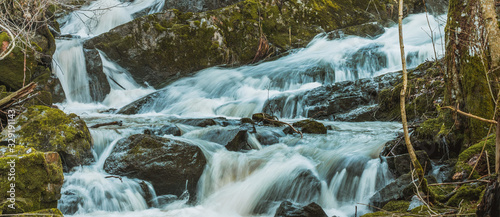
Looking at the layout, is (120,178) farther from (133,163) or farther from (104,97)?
(104,97)

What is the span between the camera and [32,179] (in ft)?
12.5

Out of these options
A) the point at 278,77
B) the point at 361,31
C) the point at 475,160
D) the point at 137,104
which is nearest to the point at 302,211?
the point at 475,160

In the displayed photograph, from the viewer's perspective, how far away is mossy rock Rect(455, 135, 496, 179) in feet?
12.1

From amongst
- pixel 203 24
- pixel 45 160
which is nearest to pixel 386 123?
A: pixel 45 160

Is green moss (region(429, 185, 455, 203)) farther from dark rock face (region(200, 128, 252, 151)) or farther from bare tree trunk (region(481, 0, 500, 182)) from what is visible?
dark rock face (region(200, 128, 252, 151))

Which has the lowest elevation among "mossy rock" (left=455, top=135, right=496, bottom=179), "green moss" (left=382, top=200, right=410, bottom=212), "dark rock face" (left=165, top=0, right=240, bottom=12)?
"green moss" (left=382, top=200, right=410, bottom=212)

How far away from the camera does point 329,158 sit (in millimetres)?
6316

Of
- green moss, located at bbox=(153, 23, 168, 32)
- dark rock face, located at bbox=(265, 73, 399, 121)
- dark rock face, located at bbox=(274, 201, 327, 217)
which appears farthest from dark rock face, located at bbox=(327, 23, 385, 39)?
dark rock face, located at bbox=(274, 201, 327, 217)

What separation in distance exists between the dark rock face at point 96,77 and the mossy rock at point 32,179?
8.85 m

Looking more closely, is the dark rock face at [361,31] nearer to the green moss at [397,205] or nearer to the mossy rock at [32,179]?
the green moss at [397,205]

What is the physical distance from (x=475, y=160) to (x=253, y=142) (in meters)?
4.11

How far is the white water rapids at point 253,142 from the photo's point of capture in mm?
→ 5305

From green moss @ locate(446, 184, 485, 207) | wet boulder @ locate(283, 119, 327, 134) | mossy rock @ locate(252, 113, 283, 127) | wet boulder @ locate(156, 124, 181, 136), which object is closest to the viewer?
green moss @ locate(446, 184, 485, 207)

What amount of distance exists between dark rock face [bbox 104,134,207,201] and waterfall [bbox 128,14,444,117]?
459 cm
